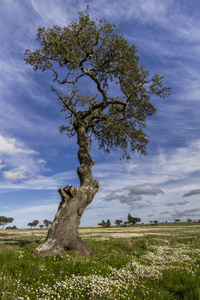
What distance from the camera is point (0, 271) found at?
6676 mm

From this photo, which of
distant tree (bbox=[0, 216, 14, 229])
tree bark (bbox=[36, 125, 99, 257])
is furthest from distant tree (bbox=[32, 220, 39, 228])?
tree bark (bbox=[36, 125, 99, 257])

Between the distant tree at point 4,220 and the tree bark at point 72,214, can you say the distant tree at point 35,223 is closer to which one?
the distant tree at point 4,220

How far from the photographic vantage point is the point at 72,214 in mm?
12742

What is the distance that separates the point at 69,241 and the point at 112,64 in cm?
1542

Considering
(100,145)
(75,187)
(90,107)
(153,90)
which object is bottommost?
(75,187)

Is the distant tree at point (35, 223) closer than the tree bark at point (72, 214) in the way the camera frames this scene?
No

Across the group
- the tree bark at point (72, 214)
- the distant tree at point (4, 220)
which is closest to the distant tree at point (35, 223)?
the distant tree at point (4, 220)

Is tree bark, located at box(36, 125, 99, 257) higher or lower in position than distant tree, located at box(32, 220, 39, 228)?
higher

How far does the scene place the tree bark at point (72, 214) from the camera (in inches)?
446

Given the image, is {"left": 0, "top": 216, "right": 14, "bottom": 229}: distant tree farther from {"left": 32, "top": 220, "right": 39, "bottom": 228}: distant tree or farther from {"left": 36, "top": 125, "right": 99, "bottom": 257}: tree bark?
{"left": 36, "top": 125, "right": 99, "bottom": 257}: tree bark

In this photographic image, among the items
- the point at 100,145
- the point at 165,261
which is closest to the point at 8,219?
the point at 100,145

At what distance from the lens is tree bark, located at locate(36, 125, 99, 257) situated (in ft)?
37.2

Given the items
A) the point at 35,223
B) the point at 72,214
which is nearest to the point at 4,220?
the point at 35,223

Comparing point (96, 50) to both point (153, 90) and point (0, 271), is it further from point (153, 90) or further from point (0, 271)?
point (0, 271)
